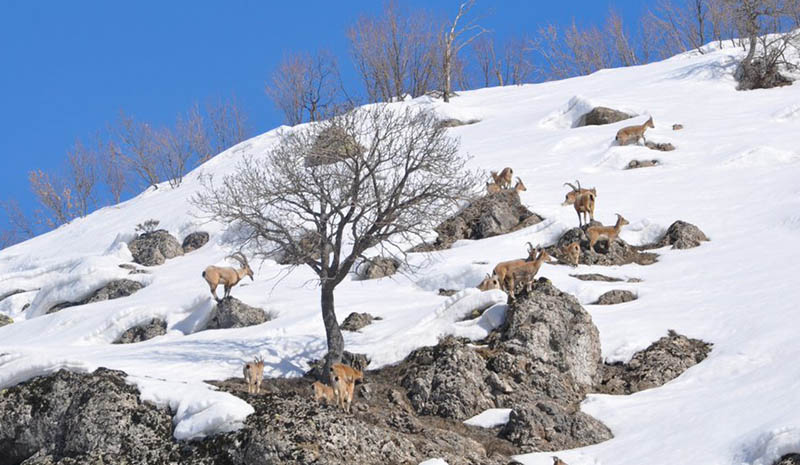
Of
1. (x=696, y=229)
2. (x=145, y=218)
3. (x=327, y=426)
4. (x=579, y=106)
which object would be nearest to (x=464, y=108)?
(x=579, y=106)

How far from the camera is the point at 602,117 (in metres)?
38.3

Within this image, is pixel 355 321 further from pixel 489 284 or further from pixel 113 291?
pixel 113 291

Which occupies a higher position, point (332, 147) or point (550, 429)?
point (332, 147)

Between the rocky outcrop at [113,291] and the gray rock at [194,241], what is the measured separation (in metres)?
4.78

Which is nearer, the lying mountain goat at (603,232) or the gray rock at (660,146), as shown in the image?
the lying mountain goat at (603,232)

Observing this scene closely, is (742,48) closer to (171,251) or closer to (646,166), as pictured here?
(646,166)

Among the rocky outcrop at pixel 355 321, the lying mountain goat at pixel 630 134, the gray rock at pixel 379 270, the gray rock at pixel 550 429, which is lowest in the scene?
the gray rock at pixel 550 429

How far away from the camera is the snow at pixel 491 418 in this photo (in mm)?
14070

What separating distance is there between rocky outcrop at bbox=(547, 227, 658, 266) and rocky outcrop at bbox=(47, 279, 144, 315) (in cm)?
1425

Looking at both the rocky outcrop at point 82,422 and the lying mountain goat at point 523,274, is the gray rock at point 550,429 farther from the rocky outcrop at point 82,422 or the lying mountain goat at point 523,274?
the rocky outcrop at point 82,422

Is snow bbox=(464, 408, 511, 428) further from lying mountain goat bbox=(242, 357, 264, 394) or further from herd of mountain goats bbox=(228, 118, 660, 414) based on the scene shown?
lying mountain goat bbox=(242, 357, 264, 394)

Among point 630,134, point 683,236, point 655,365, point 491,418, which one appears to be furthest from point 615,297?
point 630,134

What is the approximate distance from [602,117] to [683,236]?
15953mm

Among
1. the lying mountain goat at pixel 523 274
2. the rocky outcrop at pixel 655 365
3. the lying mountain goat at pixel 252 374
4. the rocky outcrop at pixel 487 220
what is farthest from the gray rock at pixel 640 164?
the lying mountain goat at pixel 252 374
